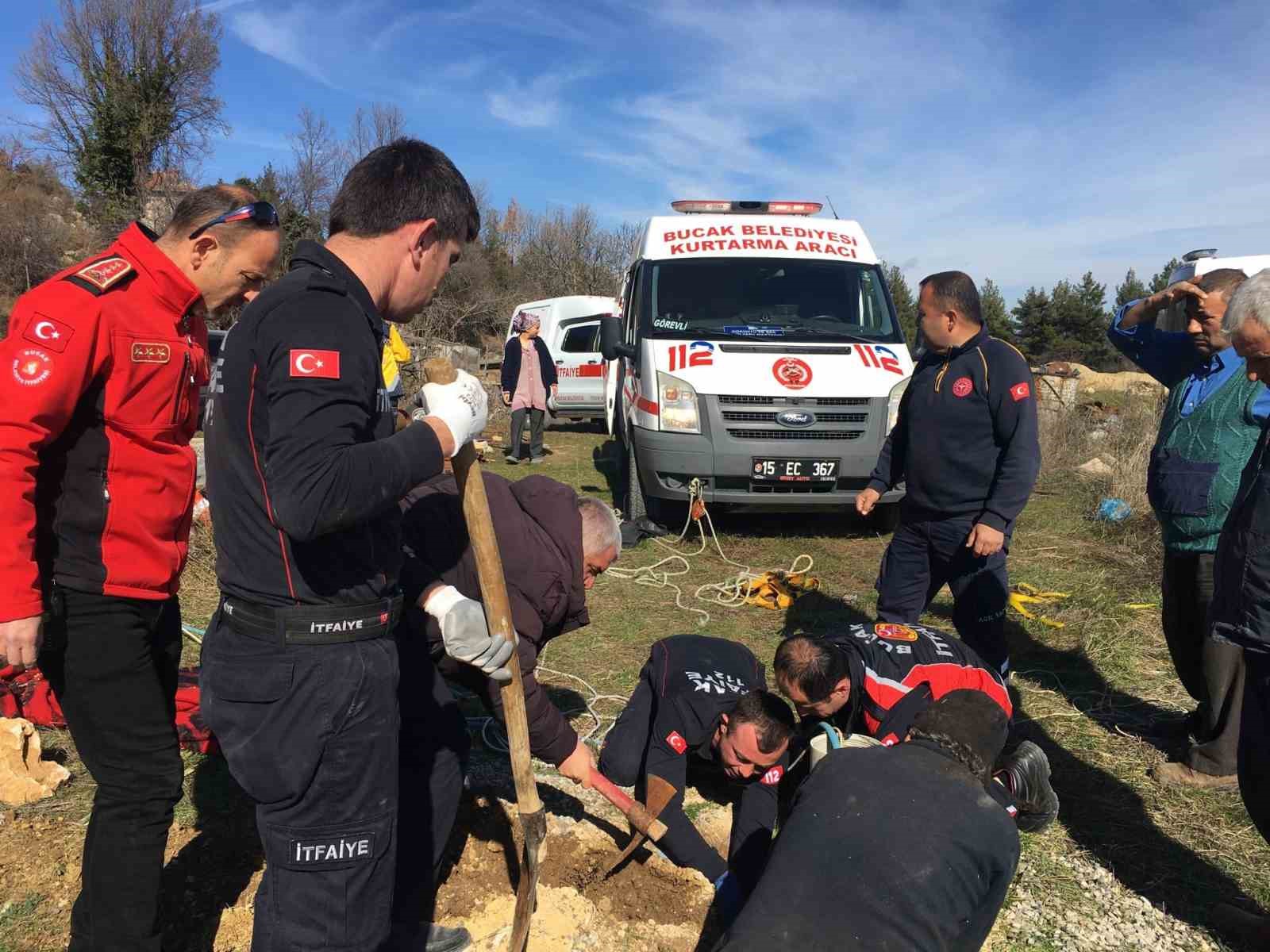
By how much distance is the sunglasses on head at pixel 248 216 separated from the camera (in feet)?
7.23

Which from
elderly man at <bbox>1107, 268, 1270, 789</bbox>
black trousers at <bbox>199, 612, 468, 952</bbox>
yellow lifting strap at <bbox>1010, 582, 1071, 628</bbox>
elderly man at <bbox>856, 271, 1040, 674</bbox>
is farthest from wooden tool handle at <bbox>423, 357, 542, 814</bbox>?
yellow lifting strap at <bbox>1010, 582, 1071, 628</bbox>

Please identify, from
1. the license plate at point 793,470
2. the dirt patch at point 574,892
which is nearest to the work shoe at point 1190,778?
the dirt patch at point 574,892

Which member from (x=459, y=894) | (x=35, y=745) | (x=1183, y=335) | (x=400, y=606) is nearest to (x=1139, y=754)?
(x=1183, y=335)

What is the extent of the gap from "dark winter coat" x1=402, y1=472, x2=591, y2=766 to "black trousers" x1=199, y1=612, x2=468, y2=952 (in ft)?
1.72

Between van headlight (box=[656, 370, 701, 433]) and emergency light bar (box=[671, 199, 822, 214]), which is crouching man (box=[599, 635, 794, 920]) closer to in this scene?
van headlight (box=[656, 370, 701, 433])

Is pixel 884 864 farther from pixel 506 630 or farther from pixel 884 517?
pixel 884 517

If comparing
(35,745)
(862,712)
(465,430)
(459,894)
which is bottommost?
(459,894)

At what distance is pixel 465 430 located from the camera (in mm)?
1766

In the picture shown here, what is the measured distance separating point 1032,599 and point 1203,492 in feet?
7.58

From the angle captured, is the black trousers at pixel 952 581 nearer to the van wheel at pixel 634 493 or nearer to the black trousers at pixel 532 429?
the van wheel at pixel 634 493

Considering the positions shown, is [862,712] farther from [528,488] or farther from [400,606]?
[400,606]

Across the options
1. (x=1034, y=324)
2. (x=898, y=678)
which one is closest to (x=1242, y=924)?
(x=898, y=678)

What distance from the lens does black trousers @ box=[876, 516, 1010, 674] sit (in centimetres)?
365

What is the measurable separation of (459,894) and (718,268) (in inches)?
214
